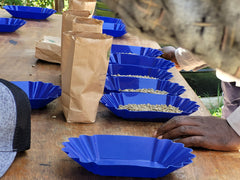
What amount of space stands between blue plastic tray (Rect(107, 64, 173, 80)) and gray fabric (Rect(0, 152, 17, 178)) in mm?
816

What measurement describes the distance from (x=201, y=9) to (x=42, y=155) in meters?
0.78

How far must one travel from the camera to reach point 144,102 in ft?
4.36

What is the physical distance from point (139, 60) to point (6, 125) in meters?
1.08

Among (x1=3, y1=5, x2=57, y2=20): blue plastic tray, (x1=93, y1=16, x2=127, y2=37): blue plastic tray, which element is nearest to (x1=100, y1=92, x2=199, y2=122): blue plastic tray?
(x1=93, y1=16, x2=127, y2=37): blue plastic tray

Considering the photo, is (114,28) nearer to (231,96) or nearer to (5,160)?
(231,96)

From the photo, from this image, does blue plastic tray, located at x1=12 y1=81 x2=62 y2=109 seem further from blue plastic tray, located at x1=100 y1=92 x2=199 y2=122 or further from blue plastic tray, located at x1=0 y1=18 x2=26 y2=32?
blue plastic tray, located at x1=0 y1=18 x2=26 y2=32

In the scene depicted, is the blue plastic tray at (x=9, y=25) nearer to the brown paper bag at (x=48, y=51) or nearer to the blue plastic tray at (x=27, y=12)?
the blue plastic tray at (x=27, y=12)

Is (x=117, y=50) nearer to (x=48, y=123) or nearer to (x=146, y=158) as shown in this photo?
(x=48, y=123)

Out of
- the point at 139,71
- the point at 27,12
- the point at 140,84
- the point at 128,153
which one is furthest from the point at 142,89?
the point at 27,12

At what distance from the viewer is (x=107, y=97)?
4.12ft

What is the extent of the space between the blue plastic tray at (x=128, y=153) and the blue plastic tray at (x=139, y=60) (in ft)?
2.79

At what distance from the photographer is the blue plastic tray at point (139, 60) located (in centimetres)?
180

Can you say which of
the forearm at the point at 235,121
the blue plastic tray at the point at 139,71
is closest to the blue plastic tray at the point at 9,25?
the blue plastic tray at the point at 139,71

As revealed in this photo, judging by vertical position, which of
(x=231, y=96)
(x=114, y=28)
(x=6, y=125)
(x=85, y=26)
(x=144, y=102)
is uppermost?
(x=85, y=26)
